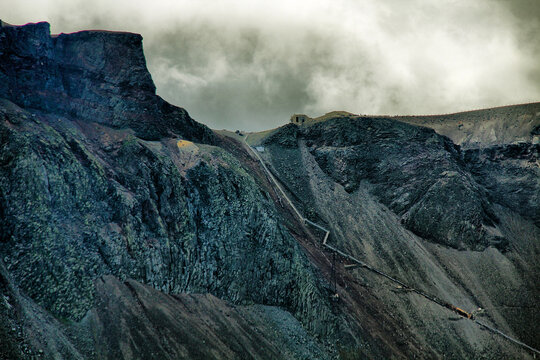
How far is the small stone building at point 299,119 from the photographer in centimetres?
9879

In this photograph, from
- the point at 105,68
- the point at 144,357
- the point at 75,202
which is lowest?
the point at 144,357

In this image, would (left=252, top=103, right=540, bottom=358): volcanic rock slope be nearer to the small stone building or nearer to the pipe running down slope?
the pipe running down slope

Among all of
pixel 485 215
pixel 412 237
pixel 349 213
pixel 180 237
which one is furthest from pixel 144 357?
pixel 485 215

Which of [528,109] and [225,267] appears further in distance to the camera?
[528,109]

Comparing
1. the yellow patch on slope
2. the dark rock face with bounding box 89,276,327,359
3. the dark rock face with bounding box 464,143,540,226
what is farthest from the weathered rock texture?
the dark rock face with bounding box 464,143,540,226

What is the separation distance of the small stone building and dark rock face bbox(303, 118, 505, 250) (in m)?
6.33

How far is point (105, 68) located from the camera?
5472cm

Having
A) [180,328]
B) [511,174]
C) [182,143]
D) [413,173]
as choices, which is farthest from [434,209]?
[180,328]

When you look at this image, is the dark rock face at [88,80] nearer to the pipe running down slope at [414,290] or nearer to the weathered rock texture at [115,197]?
the weathered rock texture at [115,197]

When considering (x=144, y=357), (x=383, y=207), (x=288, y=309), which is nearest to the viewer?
(x=144, y=357)

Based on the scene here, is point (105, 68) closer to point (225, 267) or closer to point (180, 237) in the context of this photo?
point (180, 237)

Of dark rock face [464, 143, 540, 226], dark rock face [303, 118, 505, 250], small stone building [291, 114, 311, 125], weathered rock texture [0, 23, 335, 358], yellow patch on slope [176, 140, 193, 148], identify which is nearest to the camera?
weathered rock texture [0, 23, 335, 358]

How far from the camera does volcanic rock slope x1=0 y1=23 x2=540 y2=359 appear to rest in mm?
32375

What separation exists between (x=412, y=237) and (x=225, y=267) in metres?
44.5
